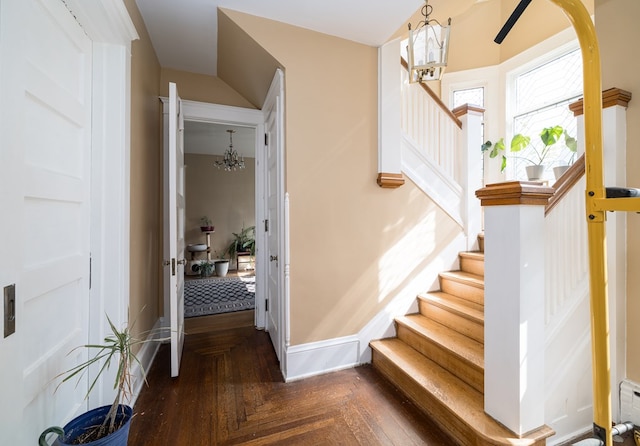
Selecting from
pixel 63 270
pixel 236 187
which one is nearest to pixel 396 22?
pixel 63 270

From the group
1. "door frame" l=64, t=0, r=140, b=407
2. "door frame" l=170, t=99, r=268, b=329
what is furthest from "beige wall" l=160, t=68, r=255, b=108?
"door frame" l=64, t=0, r=140, b=407

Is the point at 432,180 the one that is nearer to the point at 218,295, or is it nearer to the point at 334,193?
the point at 334,193

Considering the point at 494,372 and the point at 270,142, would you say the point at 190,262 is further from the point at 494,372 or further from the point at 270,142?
the point at 494,372

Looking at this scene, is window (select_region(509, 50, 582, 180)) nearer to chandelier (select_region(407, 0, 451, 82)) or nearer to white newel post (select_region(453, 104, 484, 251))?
white newel post (select_region(453, 104, 484, 251))

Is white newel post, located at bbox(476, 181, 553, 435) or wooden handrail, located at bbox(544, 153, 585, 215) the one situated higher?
wooden handrail, located at bbox(544, 153, 585, 215)

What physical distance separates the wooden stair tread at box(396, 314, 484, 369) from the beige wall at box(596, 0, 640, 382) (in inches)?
32.2

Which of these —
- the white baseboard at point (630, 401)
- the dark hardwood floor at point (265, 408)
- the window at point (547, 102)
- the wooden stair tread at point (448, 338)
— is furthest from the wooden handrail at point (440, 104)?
the dark hardwood floor at point (265, 408)

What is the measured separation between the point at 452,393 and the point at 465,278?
1001mm

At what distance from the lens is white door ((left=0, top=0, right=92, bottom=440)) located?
857mm

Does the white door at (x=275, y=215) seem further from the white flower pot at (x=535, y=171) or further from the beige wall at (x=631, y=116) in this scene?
the white flower pot at (x=535, y=171)

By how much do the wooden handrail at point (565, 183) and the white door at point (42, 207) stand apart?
2.16 m

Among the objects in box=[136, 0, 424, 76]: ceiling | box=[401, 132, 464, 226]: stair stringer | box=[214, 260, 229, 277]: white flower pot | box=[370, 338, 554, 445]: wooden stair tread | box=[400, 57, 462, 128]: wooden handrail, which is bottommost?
box=[370, 338, 554, 445]: wooden stair tread

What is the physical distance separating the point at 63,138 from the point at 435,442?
2.37 m

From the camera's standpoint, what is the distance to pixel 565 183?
1.46 m
